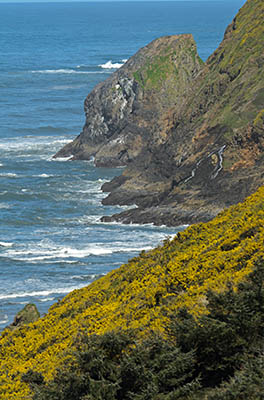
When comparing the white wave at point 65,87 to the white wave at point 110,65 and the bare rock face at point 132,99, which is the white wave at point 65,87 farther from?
the bare rock face at point 132,99

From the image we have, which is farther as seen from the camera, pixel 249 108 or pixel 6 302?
pixel 249 108

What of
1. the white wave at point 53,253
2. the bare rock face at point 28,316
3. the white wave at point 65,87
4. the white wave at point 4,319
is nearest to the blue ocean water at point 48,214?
the white wave at point 53,253

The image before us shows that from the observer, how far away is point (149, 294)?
63.4 ft

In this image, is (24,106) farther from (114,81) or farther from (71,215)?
(71,215)

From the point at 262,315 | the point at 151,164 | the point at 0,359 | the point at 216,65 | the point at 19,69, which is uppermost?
the point at 19,69

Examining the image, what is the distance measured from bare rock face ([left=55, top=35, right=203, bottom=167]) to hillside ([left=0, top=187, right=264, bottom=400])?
51139 mm

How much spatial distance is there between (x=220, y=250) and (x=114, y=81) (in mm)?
64174

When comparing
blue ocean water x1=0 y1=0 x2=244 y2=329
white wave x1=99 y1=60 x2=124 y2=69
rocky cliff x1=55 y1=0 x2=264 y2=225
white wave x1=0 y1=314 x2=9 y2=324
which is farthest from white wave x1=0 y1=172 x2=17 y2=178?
white wave x1=99 y1=60 x2=124 y2=69

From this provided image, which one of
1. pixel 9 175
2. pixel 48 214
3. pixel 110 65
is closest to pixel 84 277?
pixel 48 214

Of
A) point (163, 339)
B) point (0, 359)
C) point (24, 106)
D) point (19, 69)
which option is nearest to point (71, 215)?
point (0, 359)

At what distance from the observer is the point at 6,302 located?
36.7 metres

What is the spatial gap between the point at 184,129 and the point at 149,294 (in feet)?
142

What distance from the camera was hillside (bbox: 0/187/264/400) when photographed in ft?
55.1

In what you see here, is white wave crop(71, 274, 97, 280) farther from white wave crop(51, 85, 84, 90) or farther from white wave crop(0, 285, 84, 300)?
white wave crop(51, 85, 84, 90)
